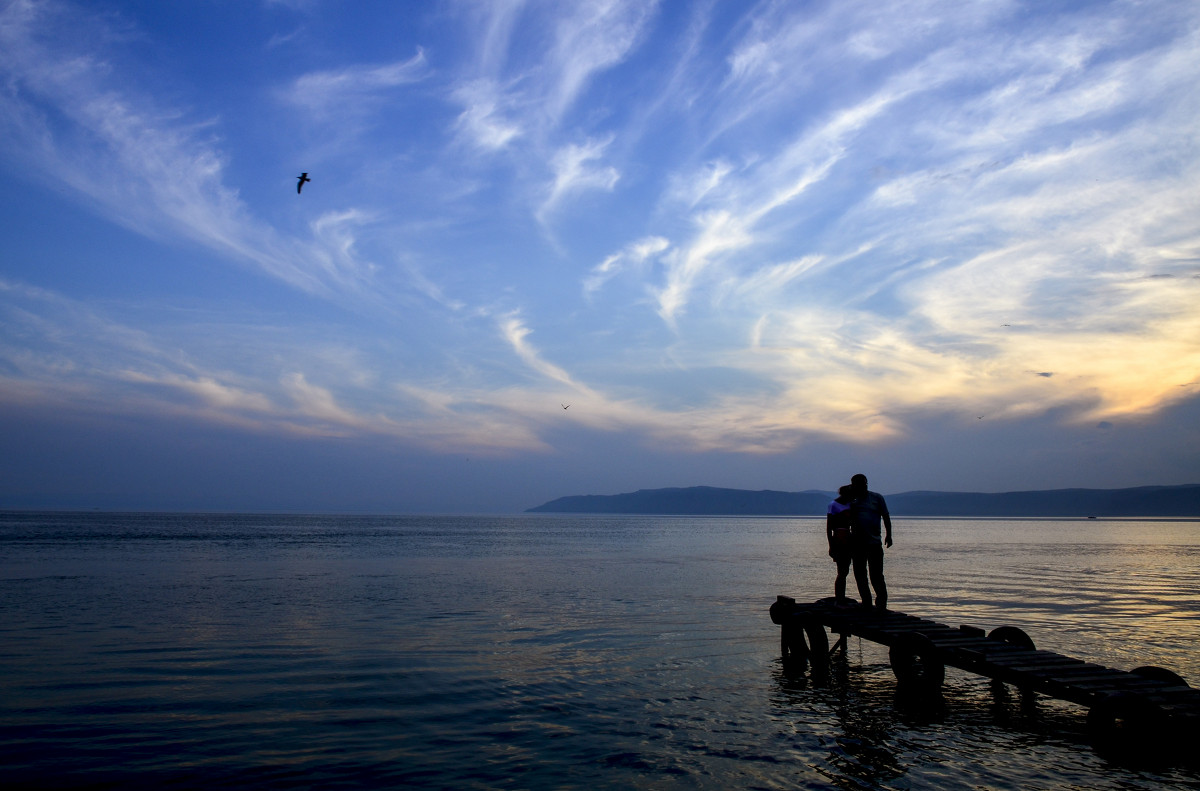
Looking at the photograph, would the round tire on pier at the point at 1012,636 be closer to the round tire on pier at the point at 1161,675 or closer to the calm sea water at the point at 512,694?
the calm sea water at the point at 512,694

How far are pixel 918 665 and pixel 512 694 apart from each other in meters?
6.76

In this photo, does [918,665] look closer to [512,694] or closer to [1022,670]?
[1022,670]

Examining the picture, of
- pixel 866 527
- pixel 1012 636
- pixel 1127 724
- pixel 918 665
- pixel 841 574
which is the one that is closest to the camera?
pixel 1127 724

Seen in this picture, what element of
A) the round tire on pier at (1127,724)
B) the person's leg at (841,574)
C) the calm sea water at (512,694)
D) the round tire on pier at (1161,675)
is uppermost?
the person's leg at (841,574)

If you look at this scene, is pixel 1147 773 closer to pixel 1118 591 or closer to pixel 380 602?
pixel 380 602

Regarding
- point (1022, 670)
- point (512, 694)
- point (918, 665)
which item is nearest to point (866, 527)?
point (918, 665)

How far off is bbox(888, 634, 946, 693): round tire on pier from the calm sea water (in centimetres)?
43

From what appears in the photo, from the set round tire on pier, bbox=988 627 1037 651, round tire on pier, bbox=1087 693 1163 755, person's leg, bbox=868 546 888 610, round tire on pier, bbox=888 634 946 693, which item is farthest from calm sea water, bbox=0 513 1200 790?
person's leg, bbox=868 546 888 610

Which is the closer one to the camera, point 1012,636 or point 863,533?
point 1012,636

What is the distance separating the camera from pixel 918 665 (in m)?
11.8

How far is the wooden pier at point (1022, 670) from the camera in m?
8.56

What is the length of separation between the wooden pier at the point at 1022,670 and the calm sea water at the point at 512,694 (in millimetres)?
450

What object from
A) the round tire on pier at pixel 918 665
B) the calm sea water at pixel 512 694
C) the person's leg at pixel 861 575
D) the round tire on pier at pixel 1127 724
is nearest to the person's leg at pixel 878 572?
the person's leg at pixel 861 575

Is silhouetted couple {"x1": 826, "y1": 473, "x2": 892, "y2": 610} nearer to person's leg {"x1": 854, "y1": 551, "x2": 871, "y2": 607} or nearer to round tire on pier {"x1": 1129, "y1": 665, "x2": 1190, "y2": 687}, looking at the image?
person's leg {"x1": 854, "y1": 551, "x2": 871, "y2": 607}
